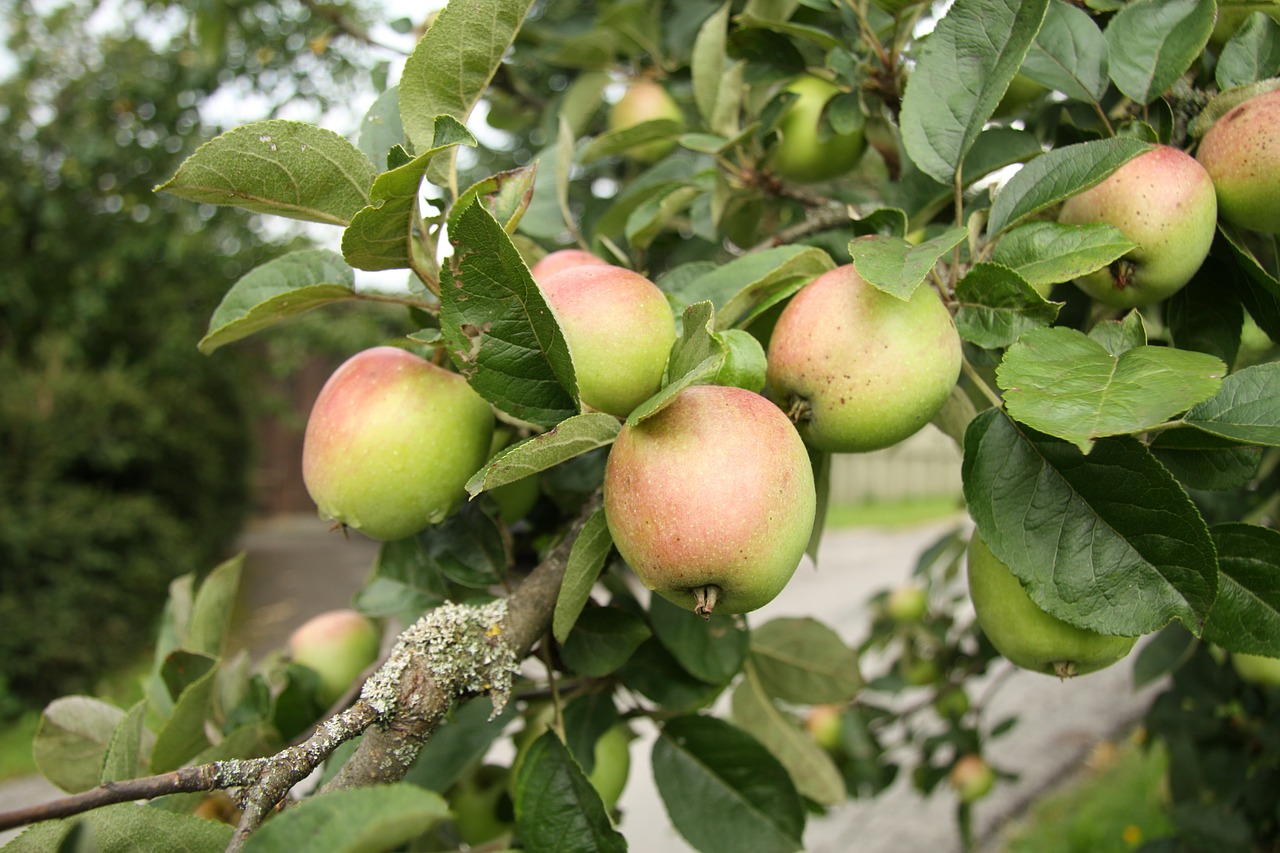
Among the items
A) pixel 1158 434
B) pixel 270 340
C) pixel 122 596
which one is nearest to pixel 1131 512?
pixel 1158 434

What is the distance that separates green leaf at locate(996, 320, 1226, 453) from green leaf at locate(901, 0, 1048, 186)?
0.18 meters

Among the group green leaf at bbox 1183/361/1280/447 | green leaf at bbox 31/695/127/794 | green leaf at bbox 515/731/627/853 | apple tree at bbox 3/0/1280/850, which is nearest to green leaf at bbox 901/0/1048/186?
apple tree at bbox 3/0/1280/850

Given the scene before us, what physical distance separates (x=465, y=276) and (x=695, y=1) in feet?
Result: 3.28

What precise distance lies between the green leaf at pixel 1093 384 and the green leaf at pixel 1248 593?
0.52ft

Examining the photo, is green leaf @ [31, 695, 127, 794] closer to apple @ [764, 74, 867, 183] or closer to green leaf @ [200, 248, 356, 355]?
green leaf @ [200, 248, 356, 355]

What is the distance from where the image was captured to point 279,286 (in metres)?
0.65

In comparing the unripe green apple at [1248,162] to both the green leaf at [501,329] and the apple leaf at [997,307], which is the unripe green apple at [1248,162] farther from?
the green leaf at [501,329]

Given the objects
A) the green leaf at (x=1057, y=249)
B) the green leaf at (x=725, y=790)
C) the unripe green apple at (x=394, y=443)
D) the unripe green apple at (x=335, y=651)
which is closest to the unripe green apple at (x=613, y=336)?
the unripe green apple at (x=394, y=443)

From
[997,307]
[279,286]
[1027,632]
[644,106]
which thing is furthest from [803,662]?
[644,106]

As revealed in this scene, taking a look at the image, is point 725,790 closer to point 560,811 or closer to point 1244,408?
point 560,811

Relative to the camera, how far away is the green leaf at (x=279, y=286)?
63 cm

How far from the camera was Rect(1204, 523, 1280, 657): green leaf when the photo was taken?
1.75 feet

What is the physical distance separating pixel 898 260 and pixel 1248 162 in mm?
275

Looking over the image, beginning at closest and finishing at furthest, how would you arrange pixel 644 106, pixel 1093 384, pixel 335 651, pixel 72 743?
pixel 1093 384 < pixel 72 743 < pixel 335 651 < pixel 644 106
